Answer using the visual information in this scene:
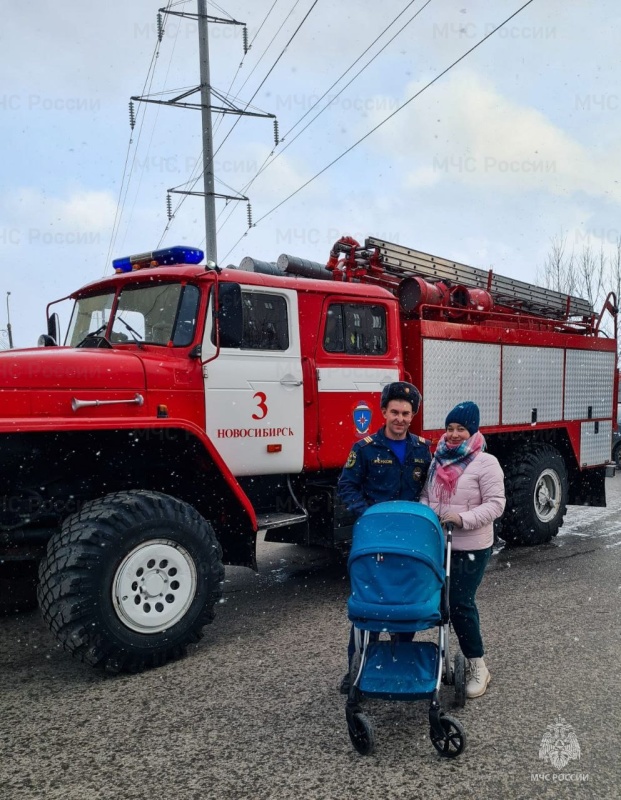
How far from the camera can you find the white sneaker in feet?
12.7

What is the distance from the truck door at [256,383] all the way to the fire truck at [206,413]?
1 centimetres

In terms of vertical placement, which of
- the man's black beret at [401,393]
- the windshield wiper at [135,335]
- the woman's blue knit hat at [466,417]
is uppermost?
the windshield wiper at [135,335]

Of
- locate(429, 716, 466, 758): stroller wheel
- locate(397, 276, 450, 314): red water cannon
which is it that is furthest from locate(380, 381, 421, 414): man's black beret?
locate(397, 276, 450, 314): red water cannon

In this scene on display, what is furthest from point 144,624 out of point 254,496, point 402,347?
point 402,347

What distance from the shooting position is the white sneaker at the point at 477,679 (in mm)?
3871

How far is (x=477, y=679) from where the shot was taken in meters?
3.91

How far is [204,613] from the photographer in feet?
15.1

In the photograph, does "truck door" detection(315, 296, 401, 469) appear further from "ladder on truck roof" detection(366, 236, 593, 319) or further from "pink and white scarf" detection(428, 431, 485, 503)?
"pink and white scarf" detection(428, 431, 485, 503)

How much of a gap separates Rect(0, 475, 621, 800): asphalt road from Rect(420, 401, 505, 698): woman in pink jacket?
376mm

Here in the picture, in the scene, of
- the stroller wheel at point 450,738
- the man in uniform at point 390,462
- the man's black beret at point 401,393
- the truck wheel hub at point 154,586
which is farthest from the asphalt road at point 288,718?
the man's black beret at point 401,393

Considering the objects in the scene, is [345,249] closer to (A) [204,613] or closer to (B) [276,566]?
(B) [276,566]

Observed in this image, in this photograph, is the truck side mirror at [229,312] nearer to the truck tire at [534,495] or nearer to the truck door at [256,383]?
the truck door at [256,383]

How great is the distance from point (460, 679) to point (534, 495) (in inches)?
182

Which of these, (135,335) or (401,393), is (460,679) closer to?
(401,393)
